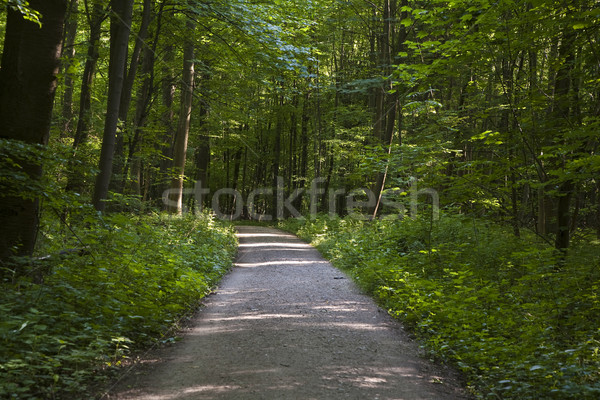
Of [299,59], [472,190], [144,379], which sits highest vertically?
[299,59]

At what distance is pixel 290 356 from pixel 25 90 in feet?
16.0

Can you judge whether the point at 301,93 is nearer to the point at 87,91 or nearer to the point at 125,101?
the point at 125,101

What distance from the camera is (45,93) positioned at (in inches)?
223

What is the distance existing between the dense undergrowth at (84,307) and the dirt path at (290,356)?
0.41 meters

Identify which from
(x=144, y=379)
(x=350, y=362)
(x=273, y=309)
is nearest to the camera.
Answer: (x=144, y=379)

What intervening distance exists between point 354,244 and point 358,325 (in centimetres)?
766

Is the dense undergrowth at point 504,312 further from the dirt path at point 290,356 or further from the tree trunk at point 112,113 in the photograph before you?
the tree trunk at point 112,113

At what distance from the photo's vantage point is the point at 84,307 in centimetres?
500

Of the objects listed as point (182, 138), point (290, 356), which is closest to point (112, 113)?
point (290, 356)

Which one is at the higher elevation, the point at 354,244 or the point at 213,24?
the point at 213,24

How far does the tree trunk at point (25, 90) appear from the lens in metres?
5.45

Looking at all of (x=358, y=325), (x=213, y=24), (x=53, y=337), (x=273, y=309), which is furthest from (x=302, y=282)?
(x=213, y=24)

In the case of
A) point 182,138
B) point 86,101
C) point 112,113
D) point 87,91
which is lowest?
point 112,113

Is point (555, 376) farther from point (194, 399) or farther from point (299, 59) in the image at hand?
point (299, 59)
